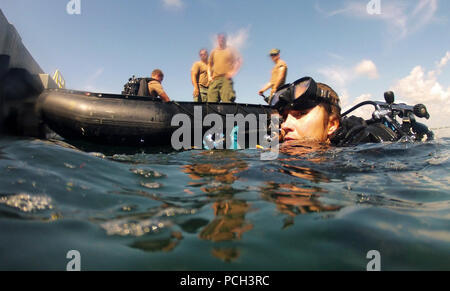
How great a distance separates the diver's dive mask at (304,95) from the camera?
11.3ft

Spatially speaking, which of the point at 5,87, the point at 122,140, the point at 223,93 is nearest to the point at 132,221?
the point at 5,87

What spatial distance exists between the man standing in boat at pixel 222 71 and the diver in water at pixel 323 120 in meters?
3.68

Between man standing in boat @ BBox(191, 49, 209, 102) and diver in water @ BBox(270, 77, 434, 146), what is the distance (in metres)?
4.73

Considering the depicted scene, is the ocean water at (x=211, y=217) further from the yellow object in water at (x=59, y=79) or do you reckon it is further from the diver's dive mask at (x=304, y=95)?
the yellow object in water at (x=59, y=79)

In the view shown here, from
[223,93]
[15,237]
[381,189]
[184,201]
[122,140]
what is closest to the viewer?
[15,237]

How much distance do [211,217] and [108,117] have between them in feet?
15.6

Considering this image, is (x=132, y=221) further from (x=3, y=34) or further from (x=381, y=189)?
(x=3, y=34)

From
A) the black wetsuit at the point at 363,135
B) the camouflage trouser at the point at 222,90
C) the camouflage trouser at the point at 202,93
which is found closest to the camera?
the black wetsuit at the point at 363,135

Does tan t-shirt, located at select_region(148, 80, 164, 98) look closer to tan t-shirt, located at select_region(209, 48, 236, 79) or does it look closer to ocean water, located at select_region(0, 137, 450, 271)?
tan t-shirt, located at select_region(209, 48, 236, 79)

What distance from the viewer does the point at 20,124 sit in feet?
14.1

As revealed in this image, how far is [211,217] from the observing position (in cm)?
134
